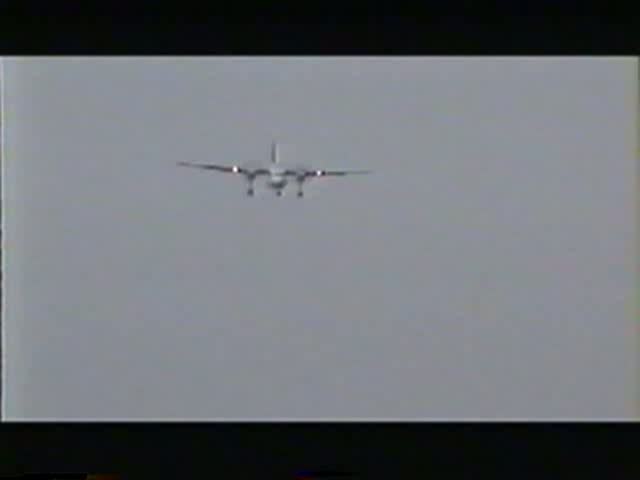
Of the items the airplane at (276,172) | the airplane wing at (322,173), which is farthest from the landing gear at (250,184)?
the airplane wing at (322,173)

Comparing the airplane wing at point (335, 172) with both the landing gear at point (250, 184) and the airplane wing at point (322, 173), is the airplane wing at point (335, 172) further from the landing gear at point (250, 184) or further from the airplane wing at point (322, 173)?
the landing gear at point (250, 184)

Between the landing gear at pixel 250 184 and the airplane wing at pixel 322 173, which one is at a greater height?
the airplane wing at pixel 322 173

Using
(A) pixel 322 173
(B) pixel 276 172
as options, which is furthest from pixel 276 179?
(A) pixel 322 173

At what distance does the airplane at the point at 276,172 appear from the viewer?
110 inches

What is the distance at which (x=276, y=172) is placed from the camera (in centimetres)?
280

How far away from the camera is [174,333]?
9.20 ft

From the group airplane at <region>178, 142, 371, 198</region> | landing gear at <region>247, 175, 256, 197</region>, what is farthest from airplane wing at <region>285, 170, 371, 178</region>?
landing gear at <region>247, 175, 256, 197</region>

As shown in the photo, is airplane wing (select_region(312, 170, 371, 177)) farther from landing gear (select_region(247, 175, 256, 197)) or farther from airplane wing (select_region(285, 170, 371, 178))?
landing gear (select_region(247, 175, 256, 197))

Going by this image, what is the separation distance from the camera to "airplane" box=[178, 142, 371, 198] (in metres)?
2.80

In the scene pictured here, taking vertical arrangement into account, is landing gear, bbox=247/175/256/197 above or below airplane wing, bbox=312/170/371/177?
below
